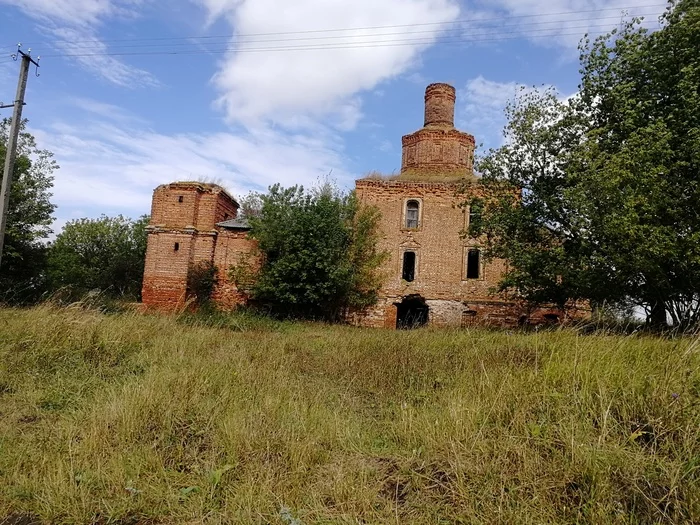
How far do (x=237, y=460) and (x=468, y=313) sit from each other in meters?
18.3

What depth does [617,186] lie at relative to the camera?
10070mm

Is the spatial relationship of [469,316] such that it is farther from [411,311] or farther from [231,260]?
[231,260]

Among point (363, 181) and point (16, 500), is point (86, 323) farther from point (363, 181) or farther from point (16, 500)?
point (363, 181)

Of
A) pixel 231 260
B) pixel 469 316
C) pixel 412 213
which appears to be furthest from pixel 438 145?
pixel 231 260

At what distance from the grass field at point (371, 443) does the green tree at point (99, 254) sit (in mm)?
28714

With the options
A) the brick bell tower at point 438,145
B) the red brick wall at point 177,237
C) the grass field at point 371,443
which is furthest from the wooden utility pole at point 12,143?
the brick bell tower at point 438,145

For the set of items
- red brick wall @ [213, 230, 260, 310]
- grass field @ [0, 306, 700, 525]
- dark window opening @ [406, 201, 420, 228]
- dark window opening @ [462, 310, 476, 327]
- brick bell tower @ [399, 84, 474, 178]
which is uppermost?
brick bell tower @ [399, 84, 474, 178]

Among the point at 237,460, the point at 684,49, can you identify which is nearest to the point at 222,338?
the point at 237,460

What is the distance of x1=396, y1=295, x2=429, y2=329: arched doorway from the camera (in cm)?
2161

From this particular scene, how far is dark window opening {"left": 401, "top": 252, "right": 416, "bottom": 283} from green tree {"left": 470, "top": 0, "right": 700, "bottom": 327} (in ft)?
20.4

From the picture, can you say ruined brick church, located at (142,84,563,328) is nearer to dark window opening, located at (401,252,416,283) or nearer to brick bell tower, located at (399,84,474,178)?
dark window opening, located at (401,252,416,283)

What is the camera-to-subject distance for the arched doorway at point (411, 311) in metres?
21.6

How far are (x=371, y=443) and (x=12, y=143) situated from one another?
1214cm

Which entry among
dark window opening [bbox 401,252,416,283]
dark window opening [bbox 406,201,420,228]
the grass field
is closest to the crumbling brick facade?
dark window opening [bbox 401,252,416,283]
